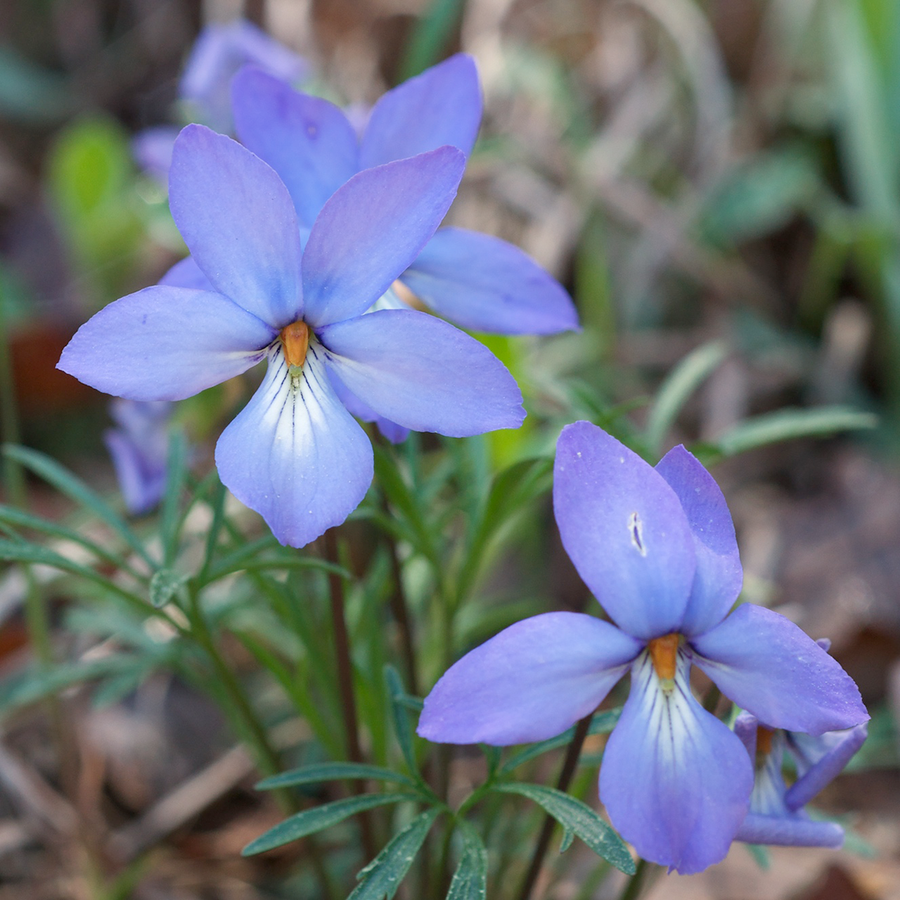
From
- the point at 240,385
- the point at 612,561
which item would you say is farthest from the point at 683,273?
the point at 612,561

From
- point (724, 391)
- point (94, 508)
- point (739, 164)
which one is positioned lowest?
point (724, 391)

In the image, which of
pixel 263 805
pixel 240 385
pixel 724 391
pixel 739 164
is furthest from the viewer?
pixel 739 164

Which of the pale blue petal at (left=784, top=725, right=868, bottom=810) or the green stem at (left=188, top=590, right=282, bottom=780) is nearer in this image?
the pale blue petal at (left=784, top=725, right=868, bottom=810)


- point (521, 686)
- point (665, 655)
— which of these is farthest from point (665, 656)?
point (521, 686)

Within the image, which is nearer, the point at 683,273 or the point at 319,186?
the point at 319,186

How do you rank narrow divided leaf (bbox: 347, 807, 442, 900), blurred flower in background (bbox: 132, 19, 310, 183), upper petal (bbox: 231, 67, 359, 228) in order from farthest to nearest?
1. blurred flower in background (bbox: 132, 19, 310, 183)
2. upper petal (bbox: 231, 67, 359, 228)
3. narrow divided leaf (bbox: 347, 807, 442, 900)

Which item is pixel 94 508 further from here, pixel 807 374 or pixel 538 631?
pixel 807 374

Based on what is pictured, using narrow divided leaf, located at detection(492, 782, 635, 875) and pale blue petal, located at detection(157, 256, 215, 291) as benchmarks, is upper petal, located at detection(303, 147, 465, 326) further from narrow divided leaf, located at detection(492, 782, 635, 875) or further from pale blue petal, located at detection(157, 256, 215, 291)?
narrow divided leaf, located at detection(492, 782, 635, 875)

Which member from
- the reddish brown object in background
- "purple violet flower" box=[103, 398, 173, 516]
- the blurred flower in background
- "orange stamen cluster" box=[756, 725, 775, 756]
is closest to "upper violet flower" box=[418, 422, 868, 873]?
"orange stamen cluster" box=[756, 725, 775, 756]
